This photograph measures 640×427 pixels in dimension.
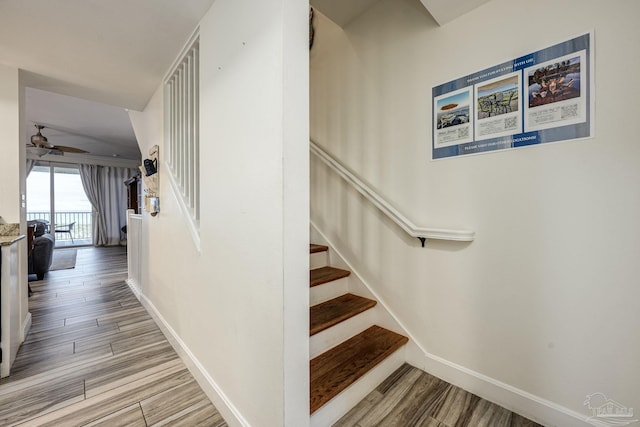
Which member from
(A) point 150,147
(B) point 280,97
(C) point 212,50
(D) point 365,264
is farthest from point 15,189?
(D) point 365,264

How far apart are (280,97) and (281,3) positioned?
34cm

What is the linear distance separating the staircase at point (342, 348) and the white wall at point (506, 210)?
0.69ft

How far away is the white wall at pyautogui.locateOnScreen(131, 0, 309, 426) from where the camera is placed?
988mm

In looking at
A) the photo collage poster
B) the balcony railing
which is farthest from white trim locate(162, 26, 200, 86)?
the balcony railing

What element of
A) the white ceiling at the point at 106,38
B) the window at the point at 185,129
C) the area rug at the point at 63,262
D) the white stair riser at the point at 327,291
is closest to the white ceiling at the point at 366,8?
the white ceiling at the point at 106,38

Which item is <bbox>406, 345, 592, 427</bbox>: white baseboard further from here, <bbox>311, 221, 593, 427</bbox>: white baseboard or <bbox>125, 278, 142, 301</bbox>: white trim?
<bbox>125, 278, 142, 301</bbox>: white trim

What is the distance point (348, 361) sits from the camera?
1522 mm

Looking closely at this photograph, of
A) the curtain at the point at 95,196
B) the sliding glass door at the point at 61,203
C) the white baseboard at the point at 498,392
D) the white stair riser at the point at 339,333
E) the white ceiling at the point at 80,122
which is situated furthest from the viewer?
the curtain at the point at 95,196

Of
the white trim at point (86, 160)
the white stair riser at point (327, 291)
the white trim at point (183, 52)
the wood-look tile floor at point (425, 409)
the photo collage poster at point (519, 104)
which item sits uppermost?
the white trim at point (86, 160)

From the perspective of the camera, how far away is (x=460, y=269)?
154 centimetres

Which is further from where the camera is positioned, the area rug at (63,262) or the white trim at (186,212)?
the area rug at (63,262)

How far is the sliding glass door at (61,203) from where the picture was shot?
6668 mm

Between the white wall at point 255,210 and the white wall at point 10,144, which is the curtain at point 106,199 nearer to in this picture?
the white wall at point 10,144

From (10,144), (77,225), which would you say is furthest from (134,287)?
(77,225)
